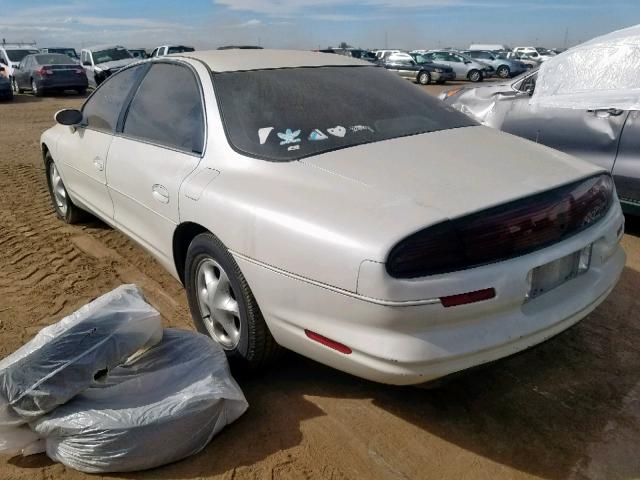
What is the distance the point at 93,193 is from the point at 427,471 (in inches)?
121

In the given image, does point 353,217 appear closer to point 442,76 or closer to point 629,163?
point 629,163

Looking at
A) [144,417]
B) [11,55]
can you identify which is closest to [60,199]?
[144,417]

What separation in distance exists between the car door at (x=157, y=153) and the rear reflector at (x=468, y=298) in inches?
59.3

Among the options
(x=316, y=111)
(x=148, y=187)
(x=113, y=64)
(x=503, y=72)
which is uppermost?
(x=316, y=111)

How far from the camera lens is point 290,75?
127 inches

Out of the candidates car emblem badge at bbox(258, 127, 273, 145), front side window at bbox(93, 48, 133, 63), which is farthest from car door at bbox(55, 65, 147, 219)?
front side window at bbox(93, 48, 133, 63)

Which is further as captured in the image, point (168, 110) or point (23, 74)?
point (23, 74)

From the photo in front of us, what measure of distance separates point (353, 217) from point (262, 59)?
173 cm

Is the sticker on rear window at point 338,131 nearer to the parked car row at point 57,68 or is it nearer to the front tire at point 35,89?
the parked car row at point 57,68

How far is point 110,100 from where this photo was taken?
404cm

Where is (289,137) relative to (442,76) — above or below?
above

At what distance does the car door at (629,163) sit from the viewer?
440 cm

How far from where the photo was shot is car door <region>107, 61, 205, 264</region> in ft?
9.76

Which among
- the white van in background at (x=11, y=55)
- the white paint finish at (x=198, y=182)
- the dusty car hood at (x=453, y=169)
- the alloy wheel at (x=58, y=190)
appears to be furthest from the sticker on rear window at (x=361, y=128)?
the white van in background at (x=11, y=55)
